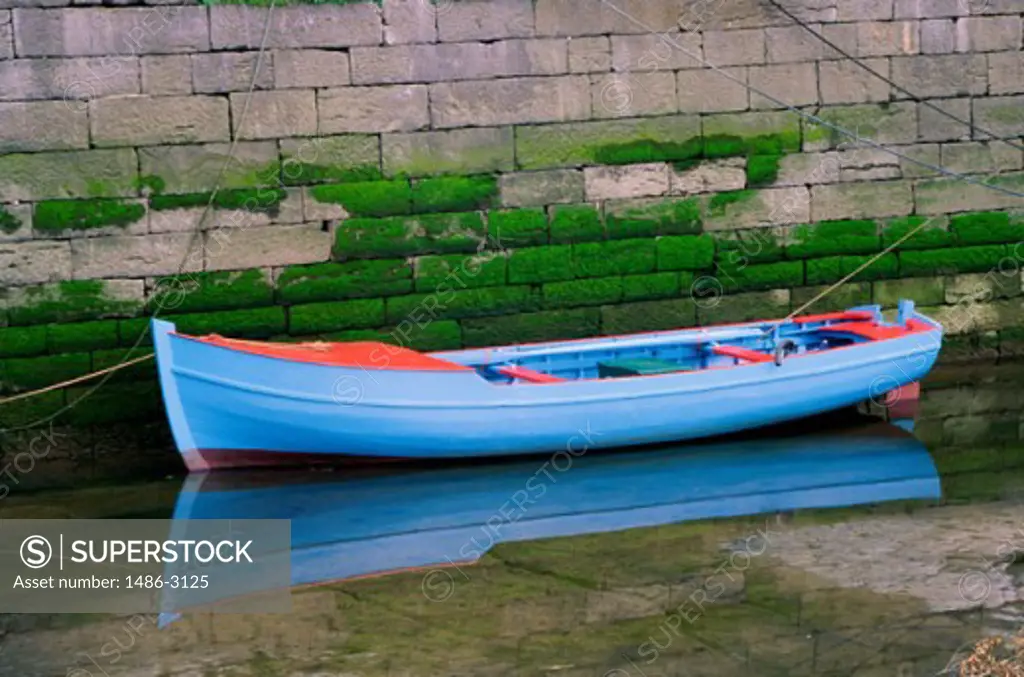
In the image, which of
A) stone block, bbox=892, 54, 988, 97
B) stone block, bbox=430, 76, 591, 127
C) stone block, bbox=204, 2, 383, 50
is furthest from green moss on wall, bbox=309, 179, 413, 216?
stone block, bbox=892, 54, 988, 97

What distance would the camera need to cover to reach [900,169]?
11.7 m

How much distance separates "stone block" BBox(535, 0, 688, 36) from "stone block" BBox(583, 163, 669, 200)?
82 centimetres

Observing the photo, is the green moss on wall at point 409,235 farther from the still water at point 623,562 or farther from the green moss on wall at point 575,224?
the still water at point 623,562

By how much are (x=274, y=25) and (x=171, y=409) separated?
2.30 m

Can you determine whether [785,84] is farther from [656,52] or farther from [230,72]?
[230,72]

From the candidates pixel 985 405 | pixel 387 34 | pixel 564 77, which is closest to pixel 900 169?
pixel 985 405

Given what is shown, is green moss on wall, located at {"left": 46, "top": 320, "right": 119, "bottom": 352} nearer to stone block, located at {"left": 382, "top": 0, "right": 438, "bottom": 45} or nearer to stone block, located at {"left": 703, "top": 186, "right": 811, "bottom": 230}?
stone block, located at {"left": 382, "top": 0, "right": 438, "bottom": 45}

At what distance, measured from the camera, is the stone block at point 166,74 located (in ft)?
32.7

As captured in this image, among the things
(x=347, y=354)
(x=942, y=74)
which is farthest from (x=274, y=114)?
(x=942, y=74)

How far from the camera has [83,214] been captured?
9969mm

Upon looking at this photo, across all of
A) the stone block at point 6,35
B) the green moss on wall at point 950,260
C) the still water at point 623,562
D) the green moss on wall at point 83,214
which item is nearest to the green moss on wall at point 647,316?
the still water at point 623,562

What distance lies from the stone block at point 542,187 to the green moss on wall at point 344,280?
759 millimetres

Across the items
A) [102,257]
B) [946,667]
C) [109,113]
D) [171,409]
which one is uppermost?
[109,113]

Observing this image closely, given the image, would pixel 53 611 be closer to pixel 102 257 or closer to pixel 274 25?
pixel 102 257
